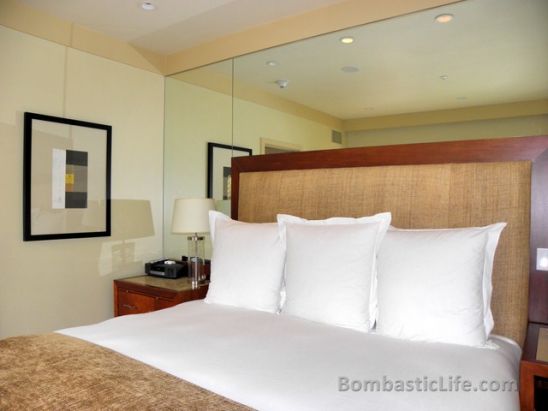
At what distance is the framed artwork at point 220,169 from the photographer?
3434mm

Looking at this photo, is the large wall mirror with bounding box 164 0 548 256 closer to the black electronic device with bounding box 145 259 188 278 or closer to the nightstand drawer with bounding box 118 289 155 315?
the black electronic device with bounding box 145 259 188 278

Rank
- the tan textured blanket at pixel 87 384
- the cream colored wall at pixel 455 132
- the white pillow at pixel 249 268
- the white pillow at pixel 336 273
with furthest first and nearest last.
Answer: the white pillow at pixel 249 268 → the cream colored wall at pixel 455 132 → the white pillow at pixel 336 273 → the tan textured blanket at pixel 87 384

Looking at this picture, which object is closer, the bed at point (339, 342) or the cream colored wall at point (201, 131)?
the bed at point (339, 342)

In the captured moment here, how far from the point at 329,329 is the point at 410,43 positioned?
179 centimetres

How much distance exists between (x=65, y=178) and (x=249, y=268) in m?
1.73

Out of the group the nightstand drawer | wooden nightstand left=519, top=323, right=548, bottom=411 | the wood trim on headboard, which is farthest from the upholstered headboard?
the nightstand drawer

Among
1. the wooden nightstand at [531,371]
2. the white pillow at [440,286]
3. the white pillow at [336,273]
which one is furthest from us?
the white pillow at [336,273]

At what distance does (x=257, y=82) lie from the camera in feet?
10.7

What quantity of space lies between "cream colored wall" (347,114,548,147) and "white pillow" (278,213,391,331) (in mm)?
611

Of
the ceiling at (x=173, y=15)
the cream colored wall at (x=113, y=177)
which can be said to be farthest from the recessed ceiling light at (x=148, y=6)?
the cream colored wall at (x=113, y=177)

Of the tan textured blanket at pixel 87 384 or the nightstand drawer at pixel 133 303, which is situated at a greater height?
the tan textured blanket at pixel 87 384

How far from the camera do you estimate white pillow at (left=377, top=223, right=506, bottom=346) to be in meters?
1.76

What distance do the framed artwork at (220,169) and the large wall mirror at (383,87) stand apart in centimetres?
6

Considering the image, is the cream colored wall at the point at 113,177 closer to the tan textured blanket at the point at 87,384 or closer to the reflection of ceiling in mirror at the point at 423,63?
the reflection of ceiling in mirror at the point at 423,63
